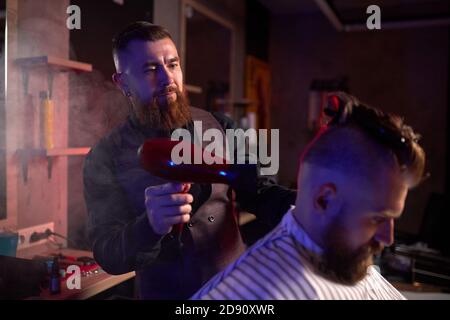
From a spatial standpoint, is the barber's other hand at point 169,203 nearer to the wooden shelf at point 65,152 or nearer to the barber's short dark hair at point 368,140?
the barber's short dark hair at point 368,140

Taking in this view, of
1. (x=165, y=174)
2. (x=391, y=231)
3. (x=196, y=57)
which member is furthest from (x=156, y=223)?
(x=196, y=57)

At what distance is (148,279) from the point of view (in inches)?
52.4

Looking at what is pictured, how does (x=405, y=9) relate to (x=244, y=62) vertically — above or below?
above

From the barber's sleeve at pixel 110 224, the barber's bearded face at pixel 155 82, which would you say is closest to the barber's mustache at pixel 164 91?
the barber's bearded face at pixel 155 82

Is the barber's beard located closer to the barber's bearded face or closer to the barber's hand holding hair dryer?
the barber's hand holding hair dryer

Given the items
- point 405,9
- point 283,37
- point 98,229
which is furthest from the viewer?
point 283,37

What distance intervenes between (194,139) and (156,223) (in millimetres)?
388

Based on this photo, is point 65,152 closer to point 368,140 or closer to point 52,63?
point 52,63

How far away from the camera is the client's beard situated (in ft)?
4.17

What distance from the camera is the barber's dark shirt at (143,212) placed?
127 centimetres

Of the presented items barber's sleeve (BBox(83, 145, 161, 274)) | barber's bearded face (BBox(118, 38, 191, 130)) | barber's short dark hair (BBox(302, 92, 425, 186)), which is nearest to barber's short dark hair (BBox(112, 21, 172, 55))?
barber's bearded face (BBox(118, 38, 191, 130))

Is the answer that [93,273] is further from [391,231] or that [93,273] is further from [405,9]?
[405,9]

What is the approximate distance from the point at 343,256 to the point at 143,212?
2.04 feet
